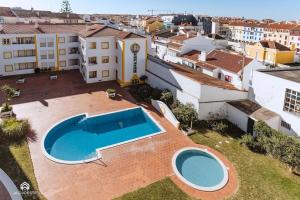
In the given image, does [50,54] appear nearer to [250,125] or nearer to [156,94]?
[156,94]

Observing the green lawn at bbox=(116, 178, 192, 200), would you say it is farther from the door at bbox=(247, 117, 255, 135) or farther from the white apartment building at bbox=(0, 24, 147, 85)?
the white apartment building at bbox=(0, 24, 147, 85)

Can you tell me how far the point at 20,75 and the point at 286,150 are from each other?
41171 millimetres

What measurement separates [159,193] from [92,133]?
1297cm

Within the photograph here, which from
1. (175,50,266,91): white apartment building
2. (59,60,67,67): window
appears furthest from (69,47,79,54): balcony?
(175,50,266,91): white apartment building

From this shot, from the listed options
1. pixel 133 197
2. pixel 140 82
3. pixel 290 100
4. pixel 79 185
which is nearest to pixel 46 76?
pixel 140 82

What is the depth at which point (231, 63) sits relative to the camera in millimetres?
47062

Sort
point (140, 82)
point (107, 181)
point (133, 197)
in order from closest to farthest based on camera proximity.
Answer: point (133, 197) → point (107, 181) → point (140, 82)

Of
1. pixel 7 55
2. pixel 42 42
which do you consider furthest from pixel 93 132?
pixel 7 55

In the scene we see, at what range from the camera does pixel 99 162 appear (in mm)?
23922

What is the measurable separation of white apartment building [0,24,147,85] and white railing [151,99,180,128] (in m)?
9.18

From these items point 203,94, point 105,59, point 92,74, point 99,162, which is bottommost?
point 99,162

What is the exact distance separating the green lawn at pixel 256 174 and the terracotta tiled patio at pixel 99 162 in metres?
0.92

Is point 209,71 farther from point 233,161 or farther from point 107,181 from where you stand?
point 107,181

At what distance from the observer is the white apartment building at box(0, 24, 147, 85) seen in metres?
42.2
